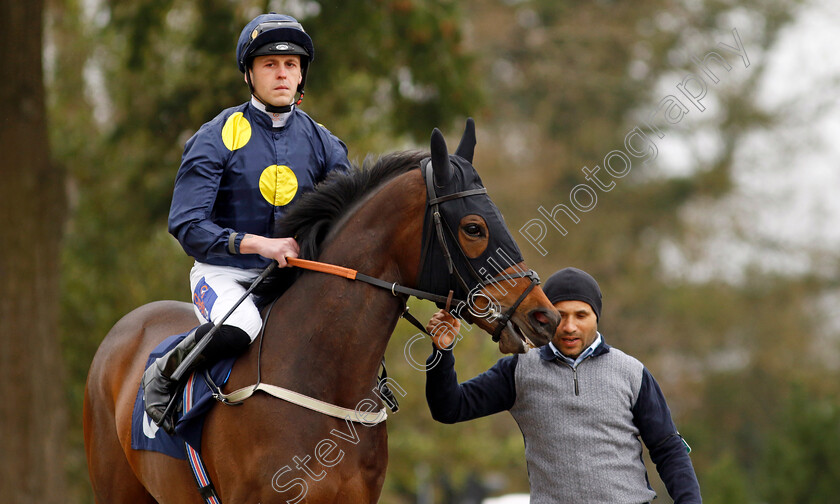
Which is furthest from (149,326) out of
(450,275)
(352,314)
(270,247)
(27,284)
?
(27,284)

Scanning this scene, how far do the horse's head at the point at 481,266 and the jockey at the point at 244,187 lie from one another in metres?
0.62

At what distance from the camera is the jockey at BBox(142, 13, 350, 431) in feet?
11.9

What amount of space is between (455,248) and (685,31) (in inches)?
760

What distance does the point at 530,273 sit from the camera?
3363 millimetres

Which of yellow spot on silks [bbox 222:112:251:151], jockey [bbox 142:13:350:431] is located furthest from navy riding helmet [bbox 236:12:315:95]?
yellow spot on silks [bbox 222:112:251:151]

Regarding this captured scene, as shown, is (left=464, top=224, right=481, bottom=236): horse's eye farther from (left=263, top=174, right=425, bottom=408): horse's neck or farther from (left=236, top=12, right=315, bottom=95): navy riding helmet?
(left=236, top=12, right=315, bottom=95): navy riding helmet

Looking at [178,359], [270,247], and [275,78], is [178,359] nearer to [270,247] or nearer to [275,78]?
[270,247]

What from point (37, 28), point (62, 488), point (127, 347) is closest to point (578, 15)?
point (37, 28)

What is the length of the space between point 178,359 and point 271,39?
1382 millimetres

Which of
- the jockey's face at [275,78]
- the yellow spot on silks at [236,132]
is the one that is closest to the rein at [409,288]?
the yellow spot on silks at [236,132]

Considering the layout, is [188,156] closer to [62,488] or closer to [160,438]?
[160,438]

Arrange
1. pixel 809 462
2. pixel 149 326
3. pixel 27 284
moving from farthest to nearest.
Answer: pixel 809 462 → pixel 27 284 → pixel 149 326

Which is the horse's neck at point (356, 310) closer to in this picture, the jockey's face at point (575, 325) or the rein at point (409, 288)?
the rein at point (409, 288)

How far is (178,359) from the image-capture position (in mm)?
3689
